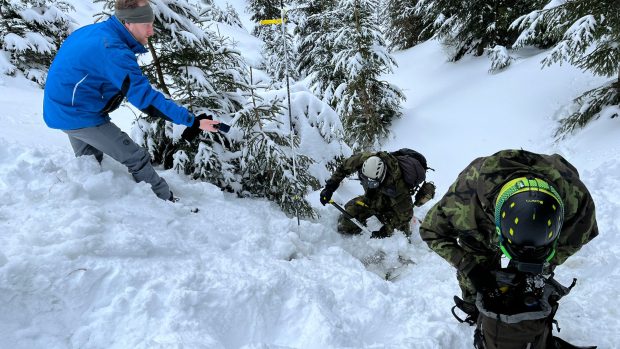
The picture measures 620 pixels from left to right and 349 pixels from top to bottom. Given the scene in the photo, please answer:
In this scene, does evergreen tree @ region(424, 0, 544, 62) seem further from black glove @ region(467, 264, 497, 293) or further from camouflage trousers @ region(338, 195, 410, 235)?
black glove @ region(467, 264, 497, 293)

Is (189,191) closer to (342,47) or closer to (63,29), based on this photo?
(342,47)

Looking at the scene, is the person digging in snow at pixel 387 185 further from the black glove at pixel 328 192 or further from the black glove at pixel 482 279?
the black glove at pixel 482 279

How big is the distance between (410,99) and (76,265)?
56.0ft

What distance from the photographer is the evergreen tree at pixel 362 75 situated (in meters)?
11.6

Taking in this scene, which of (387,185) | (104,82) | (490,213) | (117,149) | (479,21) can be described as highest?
(104,82)

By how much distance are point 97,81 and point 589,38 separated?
8587 millimetres

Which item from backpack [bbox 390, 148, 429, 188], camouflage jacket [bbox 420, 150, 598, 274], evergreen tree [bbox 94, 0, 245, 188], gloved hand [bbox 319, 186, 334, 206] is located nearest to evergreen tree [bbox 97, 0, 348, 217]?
evergreen tree [bbox 94, 0, 245, 188]

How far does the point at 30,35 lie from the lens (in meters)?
12.7

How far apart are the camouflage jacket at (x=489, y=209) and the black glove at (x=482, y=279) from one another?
51 millimetres

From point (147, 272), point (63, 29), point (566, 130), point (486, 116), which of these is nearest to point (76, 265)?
point (147, 272)

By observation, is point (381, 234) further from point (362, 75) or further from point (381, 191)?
point (362, 75)

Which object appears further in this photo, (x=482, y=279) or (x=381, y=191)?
(x=381, y=191)

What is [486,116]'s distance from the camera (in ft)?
39.4

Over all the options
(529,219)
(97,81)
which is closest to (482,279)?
(529,219)
